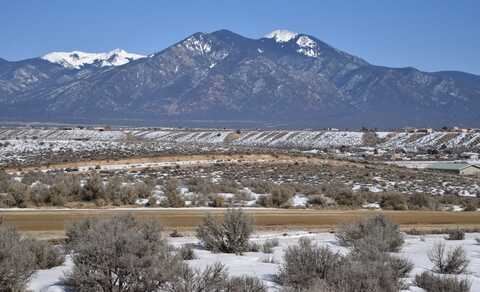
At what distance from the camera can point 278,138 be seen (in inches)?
5728

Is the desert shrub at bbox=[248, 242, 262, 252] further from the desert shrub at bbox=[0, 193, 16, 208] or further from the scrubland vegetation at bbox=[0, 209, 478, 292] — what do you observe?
the desert shrub at bbox=[0, 193, 16, 208]

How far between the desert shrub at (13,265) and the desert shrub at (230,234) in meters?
5.93

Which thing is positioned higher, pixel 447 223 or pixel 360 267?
pixel 360 267

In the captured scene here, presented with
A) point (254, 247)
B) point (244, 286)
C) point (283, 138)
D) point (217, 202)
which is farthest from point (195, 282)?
point (283, 138)

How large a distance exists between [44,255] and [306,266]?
212 inches

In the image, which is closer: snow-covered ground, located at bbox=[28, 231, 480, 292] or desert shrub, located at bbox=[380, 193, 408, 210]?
snow-covered ground, located at bbox=[28, 231, 480, 292]

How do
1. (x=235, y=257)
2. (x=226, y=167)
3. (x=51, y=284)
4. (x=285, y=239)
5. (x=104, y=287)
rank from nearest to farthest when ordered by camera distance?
(x=104, y=287) → (x=51, y=284) → (x=235, y=257) → (x=285, y=239) → (x=226, y=167)

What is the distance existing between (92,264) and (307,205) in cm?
Result: 2229

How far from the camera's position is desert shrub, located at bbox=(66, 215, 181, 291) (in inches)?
393

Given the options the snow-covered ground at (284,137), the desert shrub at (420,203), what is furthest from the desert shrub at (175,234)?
the snow-covered ground at (284,137)

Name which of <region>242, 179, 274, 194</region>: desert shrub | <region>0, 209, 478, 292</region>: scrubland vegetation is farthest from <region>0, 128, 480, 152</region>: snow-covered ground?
<region>0, 209, 478, 292</region>: scrubland vegetation

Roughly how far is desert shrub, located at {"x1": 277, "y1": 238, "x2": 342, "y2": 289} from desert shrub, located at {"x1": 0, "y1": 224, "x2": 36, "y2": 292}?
13.9ft

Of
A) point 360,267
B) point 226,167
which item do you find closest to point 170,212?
point 360,267

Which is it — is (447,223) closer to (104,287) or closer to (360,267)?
(360,267)
